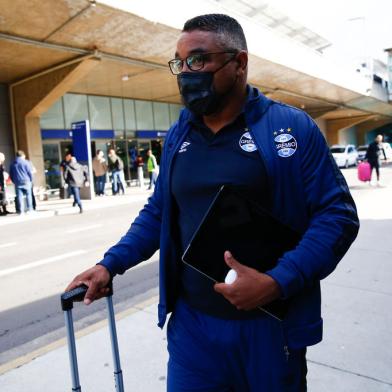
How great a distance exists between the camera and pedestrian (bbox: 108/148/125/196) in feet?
59.8

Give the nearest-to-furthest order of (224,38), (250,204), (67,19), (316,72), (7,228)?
(250,204)
(224,38)
(7,228)
(67,19)
(316,72)

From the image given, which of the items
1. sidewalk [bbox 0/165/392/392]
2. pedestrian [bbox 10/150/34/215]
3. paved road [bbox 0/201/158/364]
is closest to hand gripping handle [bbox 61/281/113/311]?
sidewalk [bbox 0/165/392/392]

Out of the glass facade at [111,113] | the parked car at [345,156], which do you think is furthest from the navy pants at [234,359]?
the parked car at [345,156]

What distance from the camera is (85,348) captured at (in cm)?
350

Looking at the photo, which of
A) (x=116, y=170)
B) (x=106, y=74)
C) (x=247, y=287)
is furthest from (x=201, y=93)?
(x=106, y=74)

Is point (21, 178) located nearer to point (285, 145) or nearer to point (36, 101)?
point (36, 101)

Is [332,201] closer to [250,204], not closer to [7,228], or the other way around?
[250,204]

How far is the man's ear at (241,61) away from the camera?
63.8 inches

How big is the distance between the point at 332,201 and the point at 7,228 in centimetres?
1115

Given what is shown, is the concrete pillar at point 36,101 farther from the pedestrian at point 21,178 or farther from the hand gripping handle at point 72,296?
the hand gripping handle at point 72,296

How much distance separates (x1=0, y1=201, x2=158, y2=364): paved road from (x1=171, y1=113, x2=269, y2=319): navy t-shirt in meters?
2.76

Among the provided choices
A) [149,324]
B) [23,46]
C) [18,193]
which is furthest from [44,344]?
[23,46]

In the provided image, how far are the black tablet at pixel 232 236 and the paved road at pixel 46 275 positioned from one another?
296cm

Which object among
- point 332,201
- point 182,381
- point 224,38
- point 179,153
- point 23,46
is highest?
point 23,46
